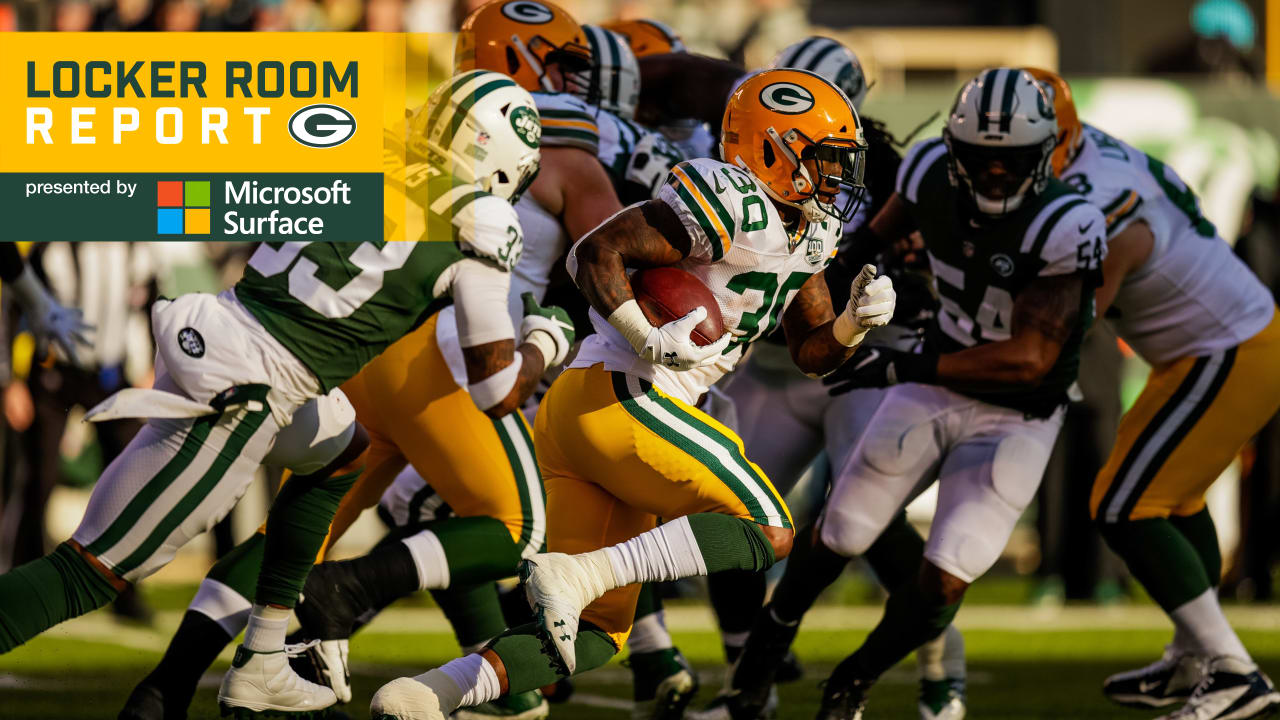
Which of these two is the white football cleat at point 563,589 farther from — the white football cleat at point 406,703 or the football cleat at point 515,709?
the football cleat at point 515,709

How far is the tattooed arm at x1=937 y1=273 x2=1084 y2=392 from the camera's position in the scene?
16.0 feet

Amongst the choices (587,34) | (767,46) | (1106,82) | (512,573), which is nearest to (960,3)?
(767,46)

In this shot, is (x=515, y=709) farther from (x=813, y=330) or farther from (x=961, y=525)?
(x=813, y=330)

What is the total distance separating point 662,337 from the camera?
→ 394cm

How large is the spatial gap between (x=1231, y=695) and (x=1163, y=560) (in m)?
0.43

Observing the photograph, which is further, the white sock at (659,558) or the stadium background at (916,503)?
the stadium background at (916,503)

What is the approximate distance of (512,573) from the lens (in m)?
4.74

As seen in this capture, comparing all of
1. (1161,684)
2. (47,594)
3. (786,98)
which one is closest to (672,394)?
(786,98)

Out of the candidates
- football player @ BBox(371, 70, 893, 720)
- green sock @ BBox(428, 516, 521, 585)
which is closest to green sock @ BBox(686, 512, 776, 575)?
football player @ BBox(371, 70, 893, 720)

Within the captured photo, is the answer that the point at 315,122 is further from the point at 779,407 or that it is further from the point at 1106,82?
the point at 1106,82

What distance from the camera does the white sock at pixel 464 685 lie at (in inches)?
151

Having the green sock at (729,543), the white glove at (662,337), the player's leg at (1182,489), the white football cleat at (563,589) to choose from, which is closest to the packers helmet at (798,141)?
the white glove at (662,337)

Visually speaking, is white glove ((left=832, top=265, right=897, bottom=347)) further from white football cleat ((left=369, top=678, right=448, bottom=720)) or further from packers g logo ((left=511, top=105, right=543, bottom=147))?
white football cleat ((left=369, top=678, right=448, bottom=720))

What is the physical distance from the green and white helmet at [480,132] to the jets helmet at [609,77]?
1075 millimetres
